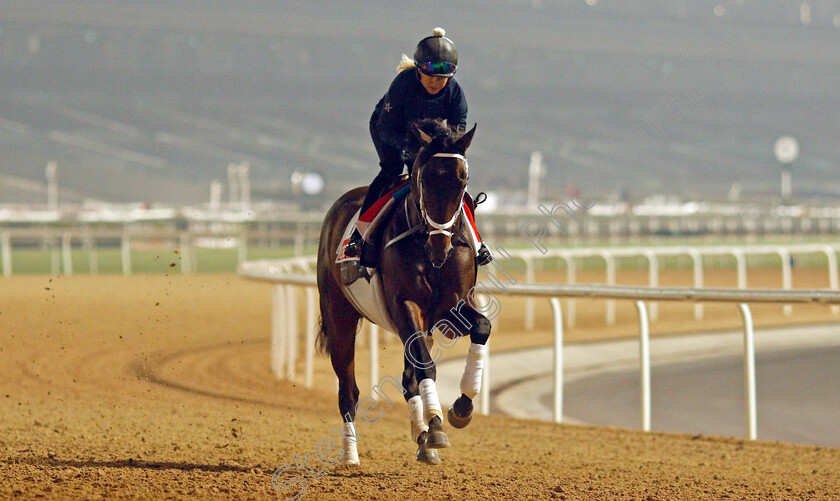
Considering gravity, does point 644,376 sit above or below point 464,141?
below

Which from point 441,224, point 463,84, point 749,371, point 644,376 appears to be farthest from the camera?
point 463,84

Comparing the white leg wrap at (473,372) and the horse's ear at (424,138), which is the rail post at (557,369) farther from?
the horse's ear at (424,138)

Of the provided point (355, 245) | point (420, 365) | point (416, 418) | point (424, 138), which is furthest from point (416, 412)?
point (424, 138)

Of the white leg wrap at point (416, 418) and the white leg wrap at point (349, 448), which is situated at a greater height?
the white leg wrap at point (416, 418)

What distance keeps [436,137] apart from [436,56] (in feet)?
1.58

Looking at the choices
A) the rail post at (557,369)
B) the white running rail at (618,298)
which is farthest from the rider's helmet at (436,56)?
the rail post at (557,369)

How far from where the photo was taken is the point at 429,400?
416 cm

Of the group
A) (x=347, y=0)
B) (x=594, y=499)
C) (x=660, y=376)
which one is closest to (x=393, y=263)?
(x=594, y=499)

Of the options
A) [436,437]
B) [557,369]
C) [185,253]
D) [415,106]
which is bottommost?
[557,369]

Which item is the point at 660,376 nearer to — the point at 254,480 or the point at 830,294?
the point at 830,294

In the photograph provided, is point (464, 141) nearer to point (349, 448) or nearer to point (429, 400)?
point (429, 400)

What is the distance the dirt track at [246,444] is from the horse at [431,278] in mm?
334

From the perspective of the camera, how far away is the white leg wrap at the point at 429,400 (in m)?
4.12

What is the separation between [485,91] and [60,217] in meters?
41.5
